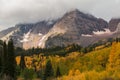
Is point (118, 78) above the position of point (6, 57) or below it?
below

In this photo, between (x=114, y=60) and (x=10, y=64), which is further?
(x=114, y=60)

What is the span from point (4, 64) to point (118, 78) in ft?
109

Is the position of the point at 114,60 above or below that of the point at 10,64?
above

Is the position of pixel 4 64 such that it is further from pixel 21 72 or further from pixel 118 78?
pixel 21 72

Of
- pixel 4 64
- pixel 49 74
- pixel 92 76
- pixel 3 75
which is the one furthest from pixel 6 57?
pixel 49 74

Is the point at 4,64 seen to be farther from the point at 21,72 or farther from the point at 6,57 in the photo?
the point at 21,72

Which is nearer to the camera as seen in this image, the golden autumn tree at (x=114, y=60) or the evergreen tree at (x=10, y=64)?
the evergreen tree at (x=10, y=64)

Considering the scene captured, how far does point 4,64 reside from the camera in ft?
355

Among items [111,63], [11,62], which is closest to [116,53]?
[111,63]

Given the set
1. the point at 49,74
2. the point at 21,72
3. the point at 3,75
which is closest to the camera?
the point at 3,75

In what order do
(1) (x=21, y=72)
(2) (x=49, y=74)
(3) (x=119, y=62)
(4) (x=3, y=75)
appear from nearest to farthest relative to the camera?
(4) (x=3, y=75), (3) (x=119, y=62), (2) (x=49, y=74), (1) (x=21, y=72)

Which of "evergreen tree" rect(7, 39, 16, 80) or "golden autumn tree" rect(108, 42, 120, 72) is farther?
"golden autumn tree" rect(108, 42, 120, 72)

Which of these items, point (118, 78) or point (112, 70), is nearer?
point (118, 78)

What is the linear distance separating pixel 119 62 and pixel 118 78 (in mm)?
8400
